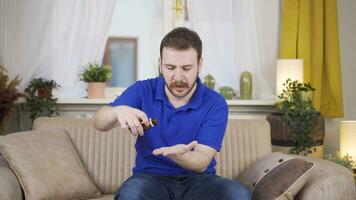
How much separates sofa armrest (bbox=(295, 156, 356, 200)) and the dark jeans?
415 millimetres

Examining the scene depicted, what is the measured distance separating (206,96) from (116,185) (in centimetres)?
83

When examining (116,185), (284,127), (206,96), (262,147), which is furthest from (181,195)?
(284,127)

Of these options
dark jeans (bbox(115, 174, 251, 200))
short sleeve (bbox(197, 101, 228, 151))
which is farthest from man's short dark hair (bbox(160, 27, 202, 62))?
dark jeans (bbox(115, 174, 251, 200))

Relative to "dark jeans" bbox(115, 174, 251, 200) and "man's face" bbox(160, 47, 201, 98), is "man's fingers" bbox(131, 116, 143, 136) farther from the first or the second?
"man's face" bbox(160, 47, 201, 98)

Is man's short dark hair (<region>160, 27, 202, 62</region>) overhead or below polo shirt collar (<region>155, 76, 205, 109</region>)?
overhead

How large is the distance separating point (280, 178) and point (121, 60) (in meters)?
2.02

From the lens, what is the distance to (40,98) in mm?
3365

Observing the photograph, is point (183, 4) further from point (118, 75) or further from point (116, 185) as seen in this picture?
point (116, 185)

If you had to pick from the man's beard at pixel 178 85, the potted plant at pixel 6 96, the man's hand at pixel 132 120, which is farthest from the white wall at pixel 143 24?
the man's hand at pixel 132 120

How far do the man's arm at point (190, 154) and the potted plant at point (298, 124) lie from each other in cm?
140

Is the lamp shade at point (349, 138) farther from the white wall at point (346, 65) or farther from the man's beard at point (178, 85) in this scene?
the man's beard at point (178, 85)

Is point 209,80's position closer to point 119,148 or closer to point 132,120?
point 119,148

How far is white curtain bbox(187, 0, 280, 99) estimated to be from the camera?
12.0 feet

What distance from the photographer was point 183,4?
3.71m
